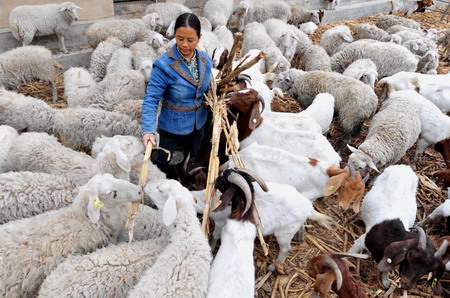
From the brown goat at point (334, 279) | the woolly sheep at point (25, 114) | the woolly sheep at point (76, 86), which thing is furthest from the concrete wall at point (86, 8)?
the brown goat at point (334, 279)

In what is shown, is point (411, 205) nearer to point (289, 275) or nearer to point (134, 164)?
point (289, 275)

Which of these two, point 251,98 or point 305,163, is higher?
point 251,98

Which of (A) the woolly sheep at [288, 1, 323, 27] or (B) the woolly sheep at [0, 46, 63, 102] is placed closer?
(B) the woolly sheep at [0, 46, 63, 102]

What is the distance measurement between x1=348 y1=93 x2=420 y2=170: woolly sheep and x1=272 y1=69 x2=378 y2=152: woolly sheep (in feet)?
0.94

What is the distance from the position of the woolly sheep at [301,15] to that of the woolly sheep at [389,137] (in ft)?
21.7

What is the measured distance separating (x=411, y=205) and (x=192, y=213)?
8.94ft

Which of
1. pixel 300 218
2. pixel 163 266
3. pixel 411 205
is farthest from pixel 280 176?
pixel 163 266

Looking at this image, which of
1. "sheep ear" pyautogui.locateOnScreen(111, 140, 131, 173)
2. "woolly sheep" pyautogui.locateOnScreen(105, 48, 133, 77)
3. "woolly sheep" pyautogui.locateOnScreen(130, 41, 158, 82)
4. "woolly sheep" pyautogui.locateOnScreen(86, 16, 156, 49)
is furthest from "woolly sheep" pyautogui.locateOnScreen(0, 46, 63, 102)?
"sheep ear" pyautogui.locateOnScreen(111, 140, 131, 173)

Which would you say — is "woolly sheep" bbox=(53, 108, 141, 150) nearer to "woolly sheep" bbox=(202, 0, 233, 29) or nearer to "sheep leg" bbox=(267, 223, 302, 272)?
"sheep leg" bbox=(267, 223, 302, 272)

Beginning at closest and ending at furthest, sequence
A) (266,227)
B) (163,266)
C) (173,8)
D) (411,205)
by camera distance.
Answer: (163,266)
(266,227)
(411,205)
(173,8)

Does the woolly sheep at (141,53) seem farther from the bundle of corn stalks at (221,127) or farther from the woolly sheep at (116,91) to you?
the bundle of corn stalks at (221,127)

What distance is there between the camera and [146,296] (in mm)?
2420

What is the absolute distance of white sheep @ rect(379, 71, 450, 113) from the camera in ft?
21.2

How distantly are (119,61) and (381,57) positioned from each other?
19.6 feet
